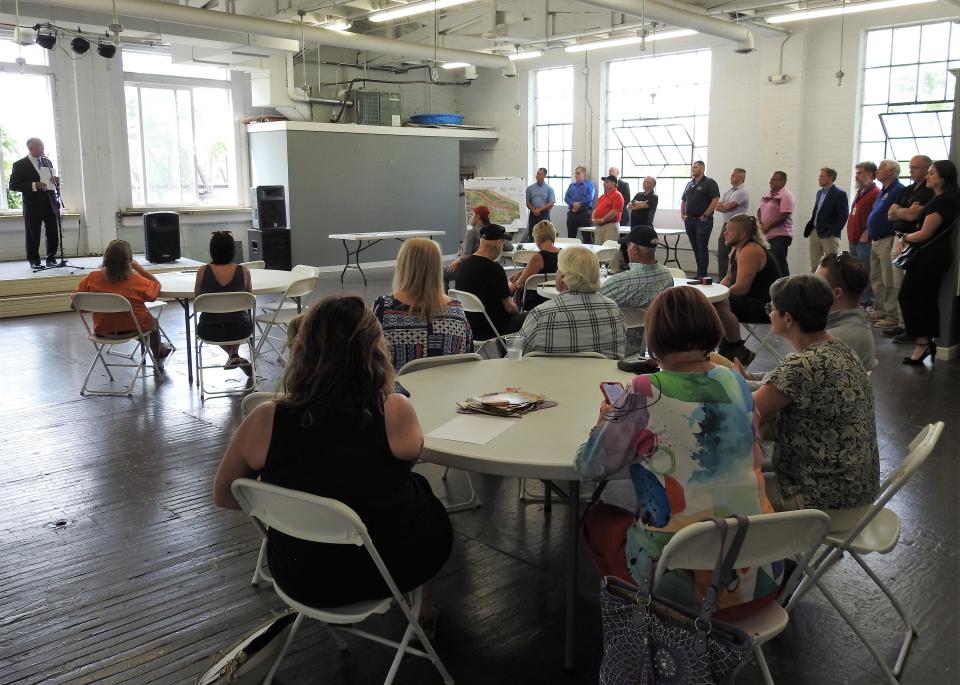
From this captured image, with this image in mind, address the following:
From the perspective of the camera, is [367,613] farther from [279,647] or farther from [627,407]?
[627,407]

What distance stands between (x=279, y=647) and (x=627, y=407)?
1.24 meters

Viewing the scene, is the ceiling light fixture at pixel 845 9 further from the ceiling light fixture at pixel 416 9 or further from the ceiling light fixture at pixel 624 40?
the ceiling light fixture at pixel 416 9

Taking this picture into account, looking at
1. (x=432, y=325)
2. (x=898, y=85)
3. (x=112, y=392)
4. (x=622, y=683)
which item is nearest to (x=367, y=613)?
(x=622, y=683)

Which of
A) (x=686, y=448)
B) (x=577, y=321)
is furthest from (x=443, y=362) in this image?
(x=686, y=448)

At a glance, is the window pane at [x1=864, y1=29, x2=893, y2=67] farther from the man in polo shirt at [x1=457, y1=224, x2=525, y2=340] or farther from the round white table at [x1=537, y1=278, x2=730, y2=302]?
the man in polo shirt at [x1=457, y1=224, x2=525, y2=340]

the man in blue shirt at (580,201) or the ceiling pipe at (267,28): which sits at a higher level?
the ceiling pipe at (267,28)

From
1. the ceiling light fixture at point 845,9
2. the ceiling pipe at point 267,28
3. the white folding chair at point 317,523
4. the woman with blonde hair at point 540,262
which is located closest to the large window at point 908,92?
the ceiling light fixture at point 845,9

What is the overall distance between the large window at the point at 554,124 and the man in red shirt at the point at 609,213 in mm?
2637

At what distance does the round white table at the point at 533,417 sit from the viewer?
2.20 m

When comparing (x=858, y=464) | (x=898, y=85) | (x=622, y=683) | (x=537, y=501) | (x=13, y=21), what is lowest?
(x=537, y=501)

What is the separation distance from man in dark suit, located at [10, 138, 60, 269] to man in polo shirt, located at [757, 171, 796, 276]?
890cm

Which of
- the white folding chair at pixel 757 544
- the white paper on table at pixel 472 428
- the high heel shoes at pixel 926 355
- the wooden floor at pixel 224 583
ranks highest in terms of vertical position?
the white paper on table at pixel 472 428

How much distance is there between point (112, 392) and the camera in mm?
5773

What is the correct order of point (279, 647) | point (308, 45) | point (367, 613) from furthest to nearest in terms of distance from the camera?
point (308, 45)
point (279, 647)
point (367, 613)
